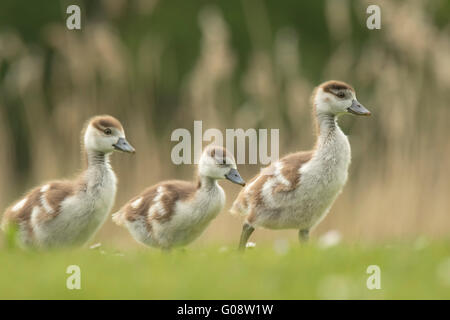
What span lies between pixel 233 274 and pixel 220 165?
1.38m

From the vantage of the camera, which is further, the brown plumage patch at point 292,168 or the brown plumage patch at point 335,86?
the brown plumage patch at point 335,86

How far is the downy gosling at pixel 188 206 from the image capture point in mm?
6715

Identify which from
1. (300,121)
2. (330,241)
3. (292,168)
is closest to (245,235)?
(292,168)

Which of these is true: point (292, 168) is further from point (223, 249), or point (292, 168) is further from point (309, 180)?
point (223, 249)

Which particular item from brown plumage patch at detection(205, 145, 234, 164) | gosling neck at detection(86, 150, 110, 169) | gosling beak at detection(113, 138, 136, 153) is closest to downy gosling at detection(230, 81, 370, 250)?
brown plumage patch at detection(205, 145, 234, 164)

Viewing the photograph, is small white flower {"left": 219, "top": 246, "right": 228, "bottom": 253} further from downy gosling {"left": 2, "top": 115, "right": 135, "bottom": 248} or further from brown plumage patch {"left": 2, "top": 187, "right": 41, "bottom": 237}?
brown plumage patch {"left": 2, "top": 187, "right": 41, "bottom": 237}

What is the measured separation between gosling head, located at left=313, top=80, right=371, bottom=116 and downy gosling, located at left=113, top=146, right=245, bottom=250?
878 mm

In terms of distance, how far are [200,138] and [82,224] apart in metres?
3.05

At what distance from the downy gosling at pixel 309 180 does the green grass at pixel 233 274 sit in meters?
0.28

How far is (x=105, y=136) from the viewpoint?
6.81m

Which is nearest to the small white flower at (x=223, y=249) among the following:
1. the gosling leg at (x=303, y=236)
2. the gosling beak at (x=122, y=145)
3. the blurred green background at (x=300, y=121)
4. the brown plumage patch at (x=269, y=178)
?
the brown plumage patch at (x=269, y=178)

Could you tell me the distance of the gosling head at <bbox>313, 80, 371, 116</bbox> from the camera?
680 centimetres

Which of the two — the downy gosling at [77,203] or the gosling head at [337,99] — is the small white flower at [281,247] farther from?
the downy gosling at [77,203]
